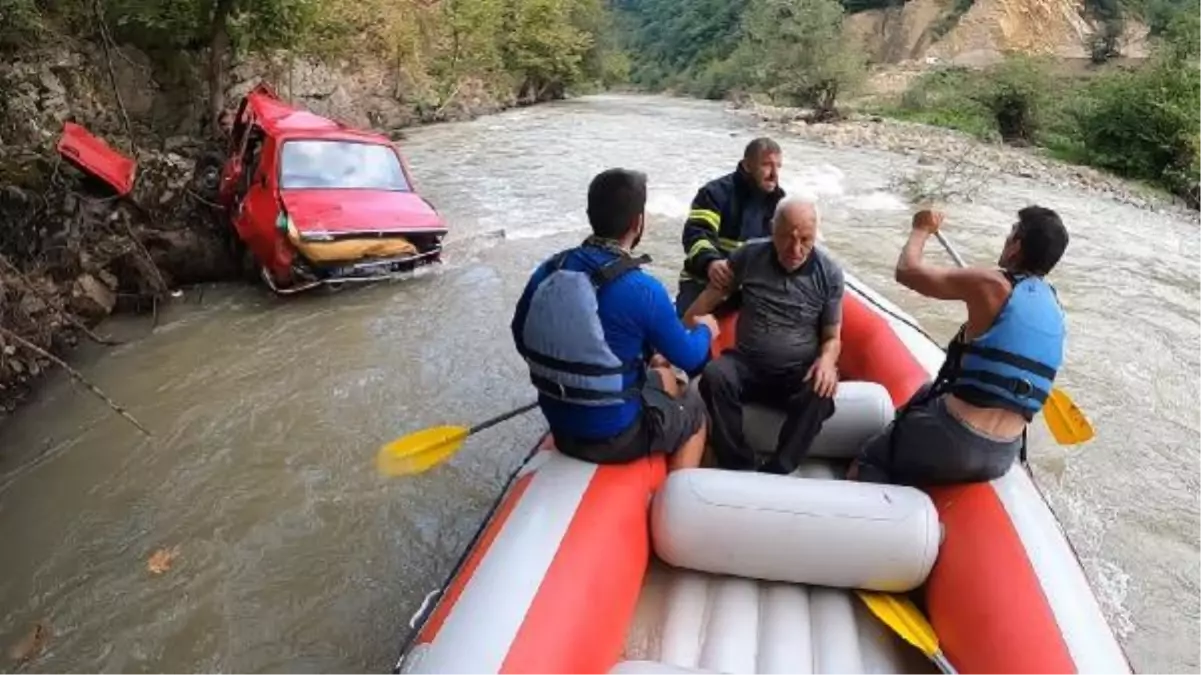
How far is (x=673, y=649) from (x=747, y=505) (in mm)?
501

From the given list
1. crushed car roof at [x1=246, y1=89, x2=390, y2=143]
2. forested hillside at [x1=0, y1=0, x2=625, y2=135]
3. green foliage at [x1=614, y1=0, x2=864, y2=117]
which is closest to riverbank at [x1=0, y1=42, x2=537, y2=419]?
forested hillside at [x1=0, y1=0, x2=625, y2=135]

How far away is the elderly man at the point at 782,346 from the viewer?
351cm

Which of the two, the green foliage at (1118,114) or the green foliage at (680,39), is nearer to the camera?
the green foliage at (1118,114)

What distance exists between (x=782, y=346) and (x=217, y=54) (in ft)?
29.3

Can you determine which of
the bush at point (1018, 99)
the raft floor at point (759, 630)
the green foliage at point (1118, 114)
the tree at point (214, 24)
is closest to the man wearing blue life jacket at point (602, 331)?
the raft floor at point (759, 630)

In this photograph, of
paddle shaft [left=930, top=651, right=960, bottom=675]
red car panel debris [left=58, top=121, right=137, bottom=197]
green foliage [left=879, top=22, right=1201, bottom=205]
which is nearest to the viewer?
paddle shaft [left=930, top=651, right=960, bottom=675]

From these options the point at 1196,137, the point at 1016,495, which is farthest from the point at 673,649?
the point at 1196,137

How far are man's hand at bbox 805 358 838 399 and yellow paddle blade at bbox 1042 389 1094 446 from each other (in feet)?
2.42

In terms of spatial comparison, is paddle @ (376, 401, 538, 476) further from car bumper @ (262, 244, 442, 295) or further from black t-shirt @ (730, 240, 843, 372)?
car bumper @ (262, 244, 442, 295)

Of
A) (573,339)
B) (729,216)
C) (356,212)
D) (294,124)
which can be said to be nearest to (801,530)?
(573,339)

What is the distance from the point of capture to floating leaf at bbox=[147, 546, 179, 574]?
3.97 metres

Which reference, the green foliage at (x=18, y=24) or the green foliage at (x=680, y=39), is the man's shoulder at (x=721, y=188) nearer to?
the green foliage at (x=18, y=24)

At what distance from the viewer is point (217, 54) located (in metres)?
10.3

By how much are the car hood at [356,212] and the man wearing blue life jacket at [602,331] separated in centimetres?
418
